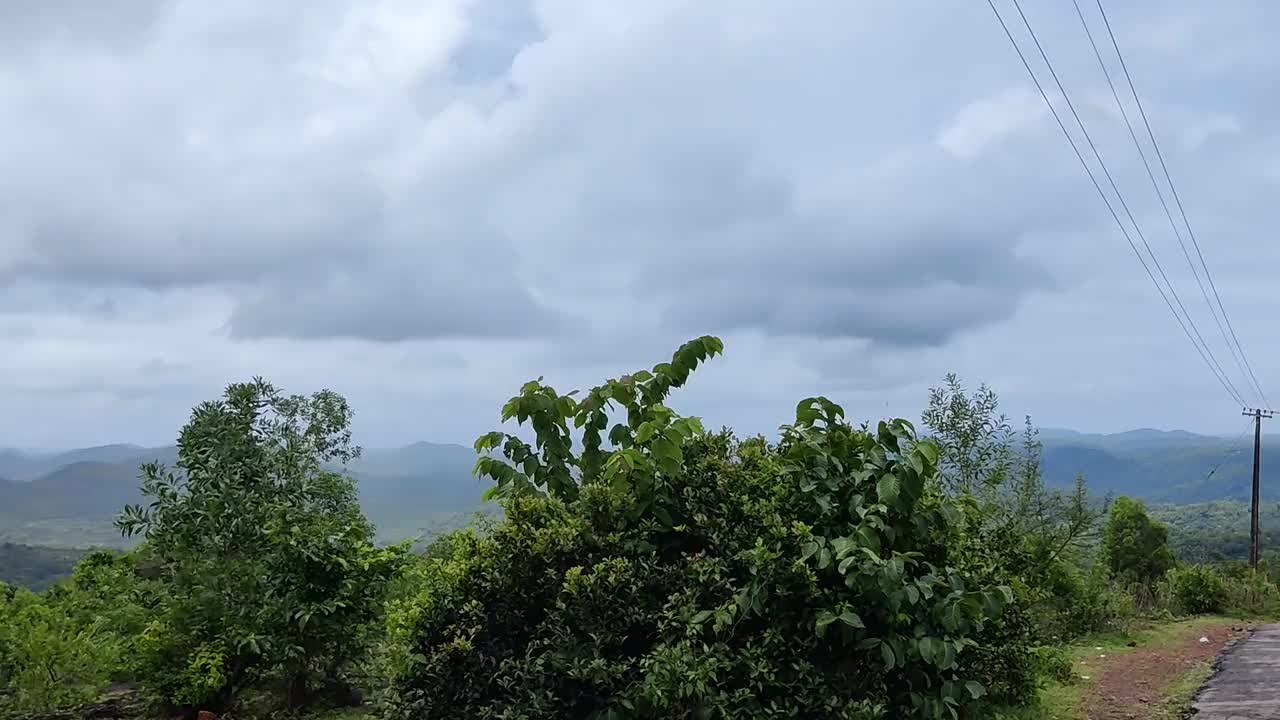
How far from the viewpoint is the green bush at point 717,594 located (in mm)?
5113

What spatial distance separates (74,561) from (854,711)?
885 centimetres

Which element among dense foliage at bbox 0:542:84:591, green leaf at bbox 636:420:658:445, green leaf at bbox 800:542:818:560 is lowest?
dense foliage at bbox 0:542:84:591

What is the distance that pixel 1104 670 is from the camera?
43.5 ft

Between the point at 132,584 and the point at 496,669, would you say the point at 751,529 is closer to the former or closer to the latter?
the point at 496,669

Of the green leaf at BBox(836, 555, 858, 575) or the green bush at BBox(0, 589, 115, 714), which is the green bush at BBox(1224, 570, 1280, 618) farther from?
the green bush at BBox(0, 589, 115, 714)

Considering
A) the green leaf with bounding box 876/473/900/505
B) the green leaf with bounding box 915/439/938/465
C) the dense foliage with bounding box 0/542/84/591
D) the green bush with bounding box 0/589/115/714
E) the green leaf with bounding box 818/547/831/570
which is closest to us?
the green leaf with bounding box 818/547/831/570

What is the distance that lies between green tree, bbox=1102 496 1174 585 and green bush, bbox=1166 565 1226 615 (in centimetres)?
165

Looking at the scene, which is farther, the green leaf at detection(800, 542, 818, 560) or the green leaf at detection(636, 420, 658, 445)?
the green leaf at detection(636, 420, 658, 445)


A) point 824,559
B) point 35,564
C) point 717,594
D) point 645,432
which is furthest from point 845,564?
point 35,564

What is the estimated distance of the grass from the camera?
9328 mm

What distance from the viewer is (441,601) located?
5516 millimetres

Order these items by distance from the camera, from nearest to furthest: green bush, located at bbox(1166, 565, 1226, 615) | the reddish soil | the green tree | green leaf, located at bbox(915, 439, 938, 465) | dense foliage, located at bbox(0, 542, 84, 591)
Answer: green leaf, located at bbox(915, 439, 938, 465) → the reddish soil → dense foliage, located at bbox(0, 542, 84, 591) → green bush, located at bbox(1166, 565, 1226, 615) → the green tree

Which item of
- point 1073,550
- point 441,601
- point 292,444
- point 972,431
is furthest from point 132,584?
point 1073,550

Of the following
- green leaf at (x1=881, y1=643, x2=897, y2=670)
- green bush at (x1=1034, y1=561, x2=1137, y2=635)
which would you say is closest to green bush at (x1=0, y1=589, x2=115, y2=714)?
green leaf at (x1=881, y1=643, x2=897, y2=670)
